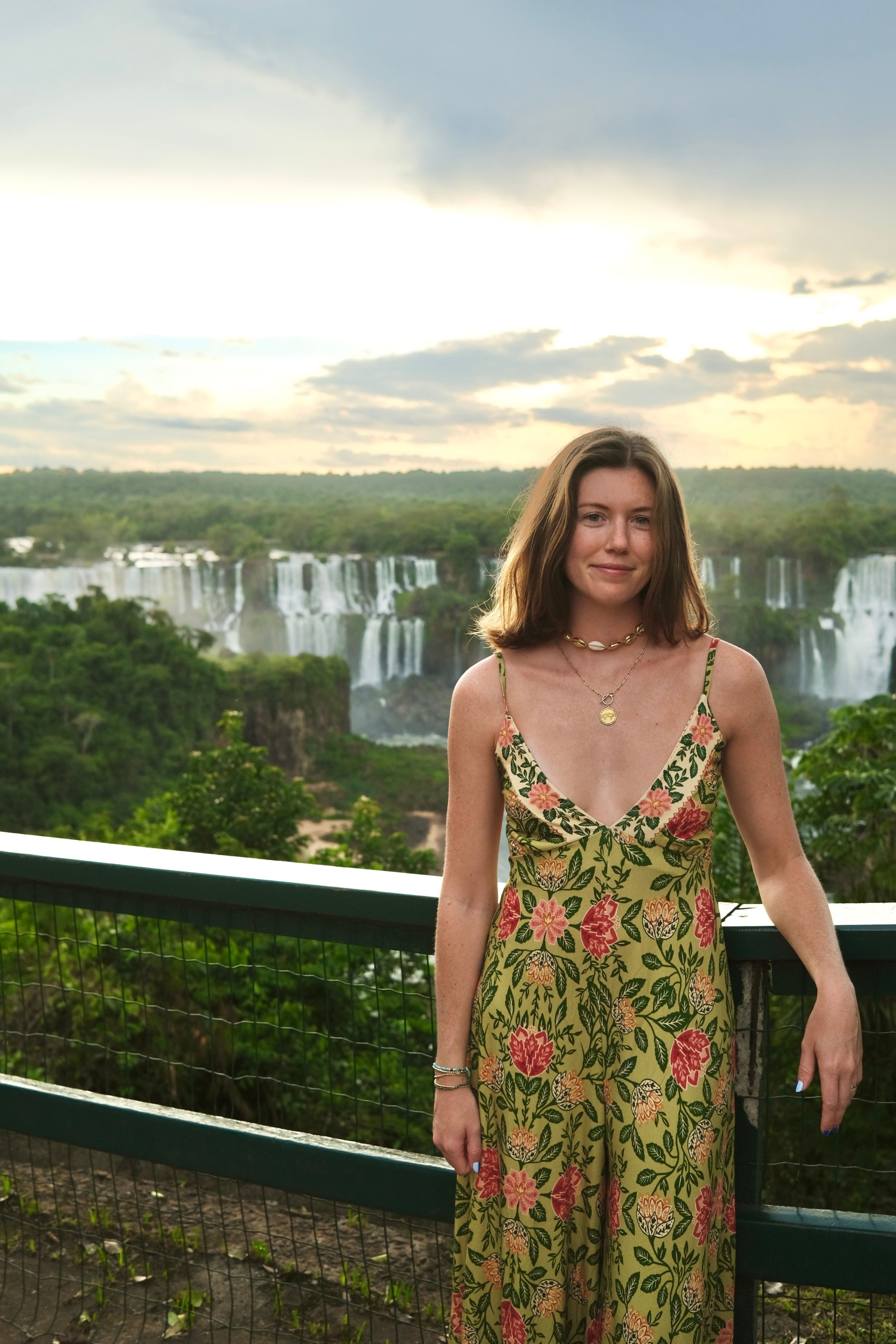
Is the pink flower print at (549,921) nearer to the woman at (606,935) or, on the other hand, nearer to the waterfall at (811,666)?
the woman at (606,935)

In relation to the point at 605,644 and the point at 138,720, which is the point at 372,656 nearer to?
the point at 138,720

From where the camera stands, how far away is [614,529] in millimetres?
1556

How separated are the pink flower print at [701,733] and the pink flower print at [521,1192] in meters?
0.59

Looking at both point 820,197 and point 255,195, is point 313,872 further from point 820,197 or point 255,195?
A: point 255,195

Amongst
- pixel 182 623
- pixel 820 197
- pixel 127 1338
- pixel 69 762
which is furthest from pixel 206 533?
pixel 127 1338

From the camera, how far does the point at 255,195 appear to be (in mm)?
47406

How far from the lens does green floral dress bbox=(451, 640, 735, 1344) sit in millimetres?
1470

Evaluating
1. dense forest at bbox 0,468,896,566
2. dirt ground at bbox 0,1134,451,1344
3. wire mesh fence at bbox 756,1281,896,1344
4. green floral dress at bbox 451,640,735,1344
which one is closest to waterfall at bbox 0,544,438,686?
dense forest at bbox 0,468,896,566

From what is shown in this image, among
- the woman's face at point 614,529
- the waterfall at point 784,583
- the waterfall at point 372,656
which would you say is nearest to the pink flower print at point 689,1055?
the woman's face at point 614,529

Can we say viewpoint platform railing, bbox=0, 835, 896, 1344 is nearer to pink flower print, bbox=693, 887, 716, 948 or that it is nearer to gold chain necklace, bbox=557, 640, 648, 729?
pink flower print, bbox=693, 887, 716, 948

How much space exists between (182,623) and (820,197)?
89.1ft

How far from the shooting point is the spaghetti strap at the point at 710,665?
1.54 m

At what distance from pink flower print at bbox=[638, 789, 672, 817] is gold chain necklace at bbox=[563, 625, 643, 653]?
0.21m

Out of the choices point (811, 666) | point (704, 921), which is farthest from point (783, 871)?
point (811, 666)
